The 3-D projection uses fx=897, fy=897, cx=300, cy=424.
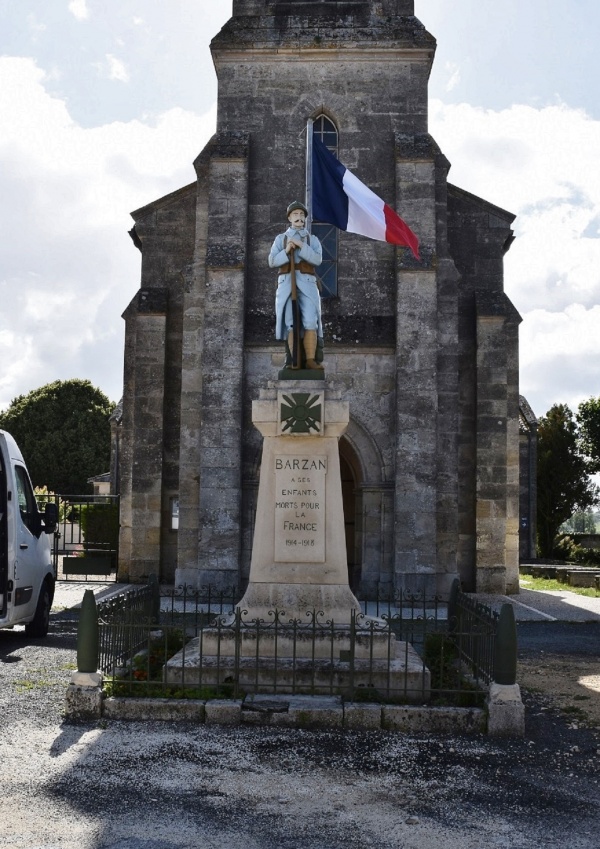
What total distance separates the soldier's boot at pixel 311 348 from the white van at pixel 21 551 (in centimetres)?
464

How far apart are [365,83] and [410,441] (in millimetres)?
7730

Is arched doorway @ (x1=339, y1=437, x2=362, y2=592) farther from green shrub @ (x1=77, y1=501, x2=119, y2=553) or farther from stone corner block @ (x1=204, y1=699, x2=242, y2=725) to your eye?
stone corner block @ (x1=204, y1=699, x2=242, y2=725)

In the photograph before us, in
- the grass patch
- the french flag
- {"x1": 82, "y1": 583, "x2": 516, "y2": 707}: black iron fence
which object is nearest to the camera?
{"x1": 82, "y1": 583, "x2": 516, "y2": 707}: black iron fence

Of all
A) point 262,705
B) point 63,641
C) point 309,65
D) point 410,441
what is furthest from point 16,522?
point 309,65

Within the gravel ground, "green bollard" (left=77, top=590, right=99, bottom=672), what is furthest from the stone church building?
the gravel ground

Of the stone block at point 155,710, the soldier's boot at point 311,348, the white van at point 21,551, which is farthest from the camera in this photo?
the white van at point 21,551

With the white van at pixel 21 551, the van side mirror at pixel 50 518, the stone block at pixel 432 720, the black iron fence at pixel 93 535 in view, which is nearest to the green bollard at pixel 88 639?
the stone block at pixel 432 720

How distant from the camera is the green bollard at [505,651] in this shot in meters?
7.61

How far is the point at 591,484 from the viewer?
46.2 metres

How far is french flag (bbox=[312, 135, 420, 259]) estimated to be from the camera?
14.5 m

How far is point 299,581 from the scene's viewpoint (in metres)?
9.27

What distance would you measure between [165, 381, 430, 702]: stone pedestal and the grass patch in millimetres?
14431

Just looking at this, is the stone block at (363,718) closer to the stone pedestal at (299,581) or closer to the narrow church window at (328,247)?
the stone pedestal at (299,581)

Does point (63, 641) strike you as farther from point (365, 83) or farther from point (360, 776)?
point (365, 83)
